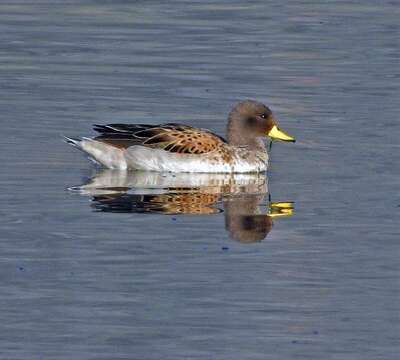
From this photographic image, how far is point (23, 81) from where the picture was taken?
21.4 meters

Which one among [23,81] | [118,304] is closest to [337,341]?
[118,304]

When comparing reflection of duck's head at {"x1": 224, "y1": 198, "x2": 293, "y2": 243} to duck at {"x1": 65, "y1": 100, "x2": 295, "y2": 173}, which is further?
duck at {"x1": 65, "y1": 100, "x2": 295, "y2": 173}

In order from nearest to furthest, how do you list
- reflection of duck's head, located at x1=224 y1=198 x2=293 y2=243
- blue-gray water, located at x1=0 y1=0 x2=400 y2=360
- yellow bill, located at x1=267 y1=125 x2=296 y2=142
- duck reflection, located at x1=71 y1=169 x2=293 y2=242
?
blue-gray water, located at x1=0 y1=0 x2=400 y2=360 → reflection of duck's head, located at x1=224 y1=198 x2=293 y2=243 → duck reflection, located at x1=71 y1=169 x2=293 y2=242 → yellow bill, located at x1=267 y1=125 x2=296 y2=142

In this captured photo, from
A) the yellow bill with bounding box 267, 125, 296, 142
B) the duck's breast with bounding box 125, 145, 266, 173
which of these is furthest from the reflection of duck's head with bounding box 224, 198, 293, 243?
the yellow bill with bounding box 267, 125, 296, 142

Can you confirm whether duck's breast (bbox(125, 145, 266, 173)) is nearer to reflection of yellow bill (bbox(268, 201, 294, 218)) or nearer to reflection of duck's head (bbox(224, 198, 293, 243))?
reflection of duck's head (bbox(224, 198, 293, 243))

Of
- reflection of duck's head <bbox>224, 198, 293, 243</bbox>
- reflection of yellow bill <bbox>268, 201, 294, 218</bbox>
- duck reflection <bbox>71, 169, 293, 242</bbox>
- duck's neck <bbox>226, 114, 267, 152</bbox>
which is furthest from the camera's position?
duck's neck <bbox>226, 114, 267, 152</bbox>

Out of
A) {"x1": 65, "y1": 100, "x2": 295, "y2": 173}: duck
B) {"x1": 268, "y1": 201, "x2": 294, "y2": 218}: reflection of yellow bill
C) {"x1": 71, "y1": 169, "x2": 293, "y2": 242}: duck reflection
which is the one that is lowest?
{"x1": 71, "y1": 169, "x2": 293, "y2": 242}: duck reflection

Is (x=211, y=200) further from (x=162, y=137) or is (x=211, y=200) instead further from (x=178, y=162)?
(x=162, y=137)

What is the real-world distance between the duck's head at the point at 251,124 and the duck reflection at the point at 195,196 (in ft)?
2.16

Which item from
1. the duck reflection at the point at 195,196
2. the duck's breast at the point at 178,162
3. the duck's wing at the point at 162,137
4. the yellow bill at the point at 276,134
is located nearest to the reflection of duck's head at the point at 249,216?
the duck reflection at the point at 195,196

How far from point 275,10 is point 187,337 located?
17.0 metres

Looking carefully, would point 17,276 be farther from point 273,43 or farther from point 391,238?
point 273,43

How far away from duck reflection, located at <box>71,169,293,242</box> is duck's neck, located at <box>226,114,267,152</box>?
605 mm

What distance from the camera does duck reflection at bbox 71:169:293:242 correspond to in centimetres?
1484
